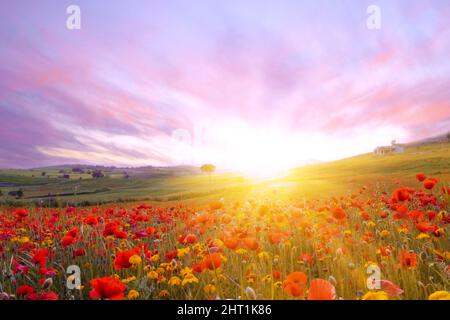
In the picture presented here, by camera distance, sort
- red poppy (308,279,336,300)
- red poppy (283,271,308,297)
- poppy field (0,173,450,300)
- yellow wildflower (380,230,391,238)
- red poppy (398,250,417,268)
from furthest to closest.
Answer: yellow wildflower (380,230,391,238) < red poppy (398,250,417,268) < poppy field (0,173,450,300) < red poppy (283,271,308,297) < red poppy (308,279,336,300)

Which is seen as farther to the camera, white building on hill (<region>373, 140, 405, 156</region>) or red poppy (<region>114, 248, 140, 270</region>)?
white building on hill (<region>373, 140, 405, 156</region>)

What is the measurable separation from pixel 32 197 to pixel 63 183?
72 cm

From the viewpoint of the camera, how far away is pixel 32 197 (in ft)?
24.4

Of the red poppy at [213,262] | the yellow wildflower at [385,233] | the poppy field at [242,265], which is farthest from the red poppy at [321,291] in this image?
the yellow wildflower at [385,233]

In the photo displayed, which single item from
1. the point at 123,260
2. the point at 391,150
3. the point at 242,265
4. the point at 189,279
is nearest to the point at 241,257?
the point at 242,265

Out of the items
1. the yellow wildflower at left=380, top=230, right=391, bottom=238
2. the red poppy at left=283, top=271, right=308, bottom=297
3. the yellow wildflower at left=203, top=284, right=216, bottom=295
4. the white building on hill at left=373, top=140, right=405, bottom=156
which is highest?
the white building on hill at left=373, top=140, right=405, bottom=156

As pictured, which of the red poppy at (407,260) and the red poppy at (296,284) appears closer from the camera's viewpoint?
the red poppy at (296,284)

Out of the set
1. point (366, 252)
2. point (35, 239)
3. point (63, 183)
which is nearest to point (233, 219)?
point (366, 252)

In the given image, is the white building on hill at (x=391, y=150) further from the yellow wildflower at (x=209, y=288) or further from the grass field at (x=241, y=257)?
the yellow wildflower at (x=209, y=288)

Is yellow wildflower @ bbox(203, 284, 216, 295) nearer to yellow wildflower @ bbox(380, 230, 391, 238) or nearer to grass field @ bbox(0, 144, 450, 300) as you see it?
grass field @ bbox(0, 144, 450, 300)

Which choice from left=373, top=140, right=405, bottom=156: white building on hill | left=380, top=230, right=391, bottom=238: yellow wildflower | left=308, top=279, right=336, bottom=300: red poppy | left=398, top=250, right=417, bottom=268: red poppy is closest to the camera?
left=308, top=279, right=336, bottom=300: red poppy

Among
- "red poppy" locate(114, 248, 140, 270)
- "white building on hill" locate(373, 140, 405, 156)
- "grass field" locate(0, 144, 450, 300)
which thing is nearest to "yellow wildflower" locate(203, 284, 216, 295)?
"grass field" locate(0, 144, 450, 300)

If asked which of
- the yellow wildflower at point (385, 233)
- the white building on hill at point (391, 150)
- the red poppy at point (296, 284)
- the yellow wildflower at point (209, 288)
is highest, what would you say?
the white building on hill at point (391, 150)
